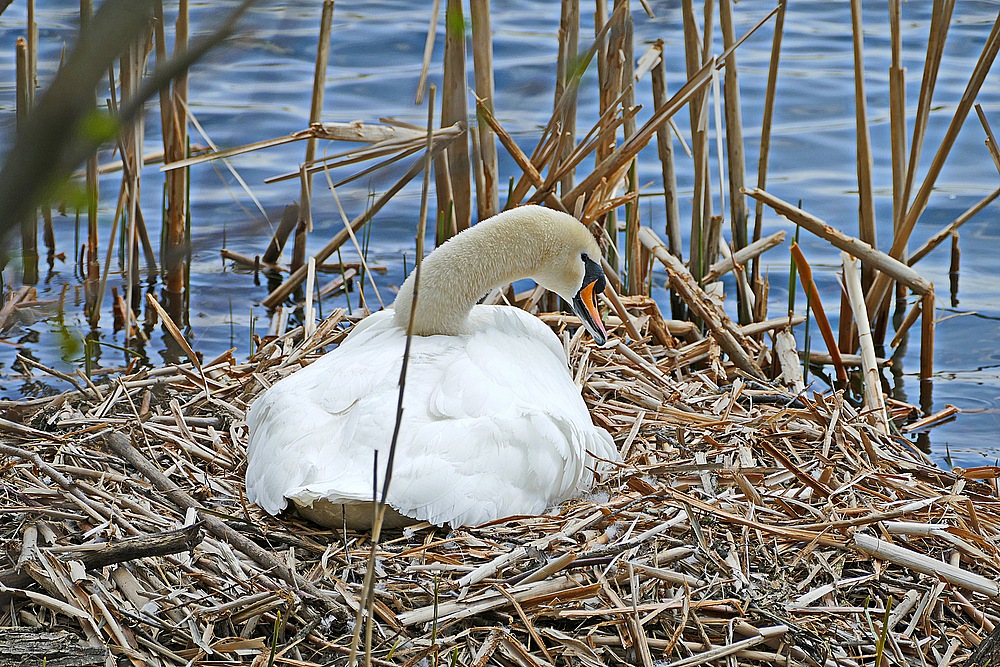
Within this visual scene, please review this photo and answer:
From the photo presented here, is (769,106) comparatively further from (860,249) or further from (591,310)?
(591,310)

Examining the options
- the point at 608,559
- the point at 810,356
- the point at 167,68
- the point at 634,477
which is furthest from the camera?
the point at 810,356

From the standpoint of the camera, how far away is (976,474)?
346 cm

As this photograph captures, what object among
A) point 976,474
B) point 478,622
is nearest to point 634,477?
point 478,622

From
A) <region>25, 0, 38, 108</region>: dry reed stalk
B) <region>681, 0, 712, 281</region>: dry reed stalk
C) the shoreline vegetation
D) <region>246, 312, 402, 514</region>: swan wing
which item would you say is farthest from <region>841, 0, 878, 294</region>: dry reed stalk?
<region>25, 0, 38, 108</region>: dry reed stalk

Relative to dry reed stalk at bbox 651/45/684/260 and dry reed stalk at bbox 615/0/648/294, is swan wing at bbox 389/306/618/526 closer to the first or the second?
dry reed stalk at bbox 615/0/648/294

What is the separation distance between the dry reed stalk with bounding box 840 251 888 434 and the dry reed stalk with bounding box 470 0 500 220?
1.50m

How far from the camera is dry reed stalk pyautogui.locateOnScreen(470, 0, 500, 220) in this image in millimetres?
4293

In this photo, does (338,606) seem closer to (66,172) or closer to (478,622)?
(478,622)

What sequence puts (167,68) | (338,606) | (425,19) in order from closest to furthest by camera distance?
1. (167,68)
2. (338,606)
3. (425,19)

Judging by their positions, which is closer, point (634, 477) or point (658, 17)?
point (658, 17)

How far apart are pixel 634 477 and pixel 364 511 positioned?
0.81m

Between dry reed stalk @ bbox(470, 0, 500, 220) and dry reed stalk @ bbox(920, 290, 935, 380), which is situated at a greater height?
dry reed stalk @ bbox(470, 0, 500, 220)

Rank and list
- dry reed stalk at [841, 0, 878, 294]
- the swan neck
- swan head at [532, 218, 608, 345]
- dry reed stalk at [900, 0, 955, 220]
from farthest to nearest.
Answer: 1. dry reed stalk at [841, 0, 878, 294]
2. dry reed stalk at [900, 0, 955, 220]
3. swan head at [532, 218, 608, 345]
4. the swan neck

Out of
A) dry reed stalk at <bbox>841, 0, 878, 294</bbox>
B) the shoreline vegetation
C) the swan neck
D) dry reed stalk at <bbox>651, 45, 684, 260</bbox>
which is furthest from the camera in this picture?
dry reed stalk at <bbox>651, 45, 684, 260</bbox>
